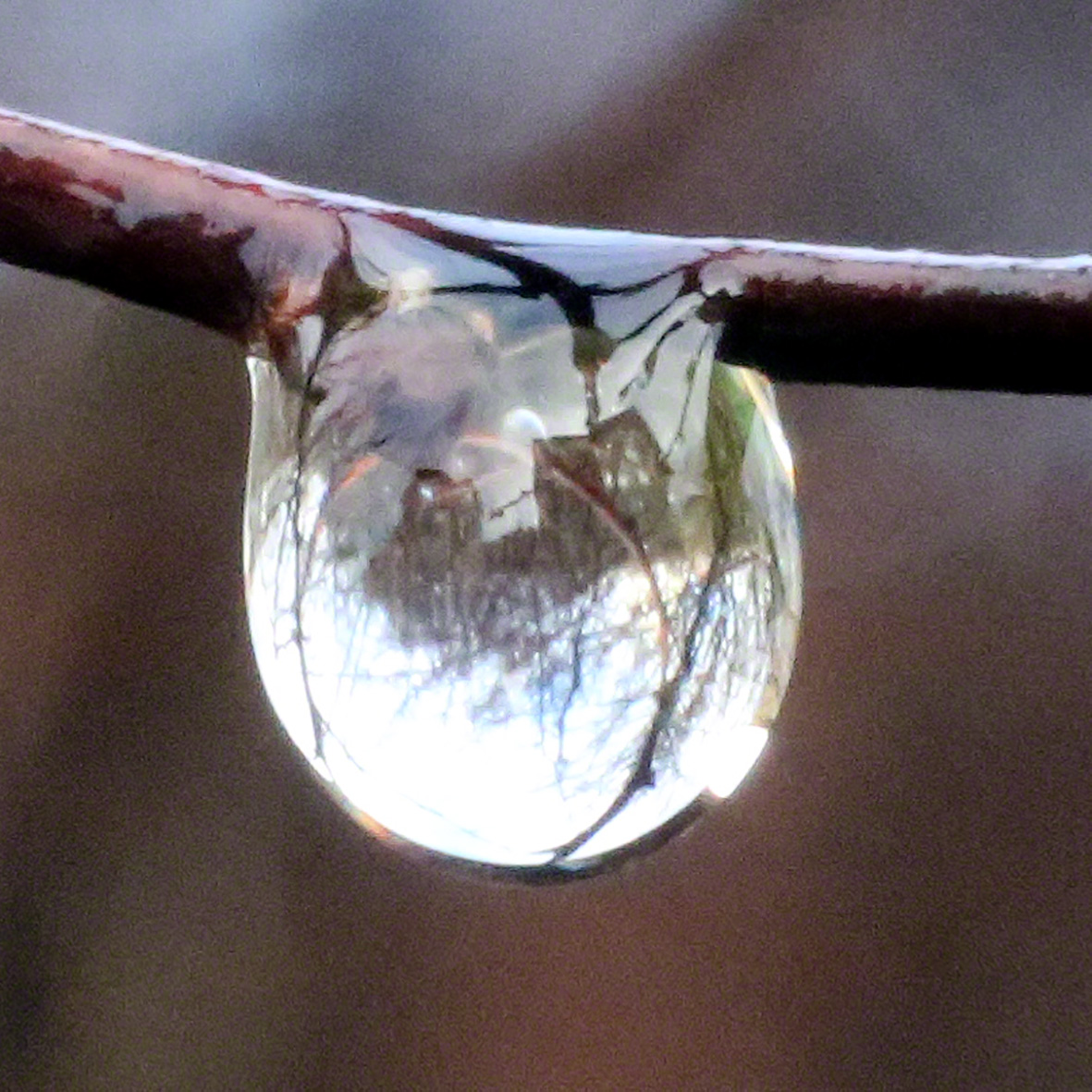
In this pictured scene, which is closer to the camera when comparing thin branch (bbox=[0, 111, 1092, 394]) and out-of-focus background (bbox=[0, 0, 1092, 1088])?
thin branch (bbox=[0, 111, 1092, 394])

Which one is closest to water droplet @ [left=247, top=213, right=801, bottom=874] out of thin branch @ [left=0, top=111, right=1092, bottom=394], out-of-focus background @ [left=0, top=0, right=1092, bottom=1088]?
thin branch @ [left=0, top=111, right=1092, bottom=394]

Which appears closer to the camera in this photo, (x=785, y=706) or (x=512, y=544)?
(x=512, y=544)

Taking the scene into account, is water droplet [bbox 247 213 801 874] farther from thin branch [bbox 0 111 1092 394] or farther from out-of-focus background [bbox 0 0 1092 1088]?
out-of-focus background [bbox 0 0 1092 1088]

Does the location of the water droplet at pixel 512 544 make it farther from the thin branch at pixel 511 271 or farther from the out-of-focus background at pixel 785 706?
the out-of-focus background at pixel 785 706

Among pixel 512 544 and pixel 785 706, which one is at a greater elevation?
pixel 785 706

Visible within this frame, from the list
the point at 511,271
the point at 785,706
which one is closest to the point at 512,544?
the point at 511,271

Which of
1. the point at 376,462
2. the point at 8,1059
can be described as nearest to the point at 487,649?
the point at 376,462

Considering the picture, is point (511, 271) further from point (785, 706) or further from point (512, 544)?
point (785, 706)
